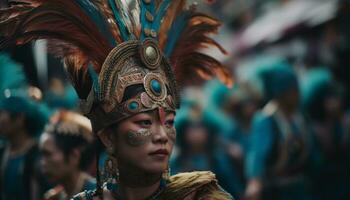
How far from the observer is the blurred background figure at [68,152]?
882cm

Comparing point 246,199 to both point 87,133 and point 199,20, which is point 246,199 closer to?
point 87,133

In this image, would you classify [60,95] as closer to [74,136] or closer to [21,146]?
[21,146]

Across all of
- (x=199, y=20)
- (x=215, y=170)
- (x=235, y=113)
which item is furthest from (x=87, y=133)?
(x=235, y=113)

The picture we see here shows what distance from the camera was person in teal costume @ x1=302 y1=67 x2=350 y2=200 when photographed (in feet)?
42.6

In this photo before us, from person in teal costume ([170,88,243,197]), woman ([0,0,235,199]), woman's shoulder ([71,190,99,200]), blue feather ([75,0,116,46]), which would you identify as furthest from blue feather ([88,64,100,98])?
person in teal costume ([170,88,243,197])

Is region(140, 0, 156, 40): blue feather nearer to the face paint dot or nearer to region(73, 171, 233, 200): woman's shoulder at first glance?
the face paint dot

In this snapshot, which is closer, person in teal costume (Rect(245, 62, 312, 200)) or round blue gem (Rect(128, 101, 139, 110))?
round blue gem (Rect(128, 101, 139, 110))

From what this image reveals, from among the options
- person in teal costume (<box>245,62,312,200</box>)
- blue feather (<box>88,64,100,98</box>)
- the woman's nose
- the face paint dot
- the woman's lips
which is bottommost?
person in teal costume (<box>245,62,312,200</box>)

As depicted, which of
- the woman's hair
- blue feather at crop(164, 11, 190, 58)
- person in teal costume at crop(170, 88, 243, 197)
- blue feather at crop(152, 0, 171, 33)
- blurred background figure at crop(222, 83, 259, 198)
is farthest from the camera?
blurred background figure at crop(222, 83, 259, 198)

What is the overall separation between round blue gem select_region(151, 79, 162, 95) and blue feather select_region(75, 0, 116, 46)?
0.33 m

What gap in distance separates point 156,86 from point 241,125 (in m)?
9.08

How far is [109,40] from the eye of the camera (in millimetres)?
6465

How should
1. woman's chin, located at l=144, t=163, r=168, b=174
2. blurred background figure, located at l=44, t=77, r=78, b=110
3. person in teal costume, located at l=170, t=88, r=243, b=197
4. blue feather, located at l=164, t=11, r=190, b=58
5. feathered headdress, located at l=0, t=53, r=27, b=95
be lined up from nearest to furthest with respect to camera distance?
woman's chin, located at l=144, t=163, r=168, b=174 → blue feather, located at l=164, t=11, r=190, b=58 → feathered headdress, located at l=0, t=53, r=27, b=95 → blurred background figure, located at l=44, t=77, r=78, b=110 → person in teal costume, located at l=170, t=88, r=243, b=197

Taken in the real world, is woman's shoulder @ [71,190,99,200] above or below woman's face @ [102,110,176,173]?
below
